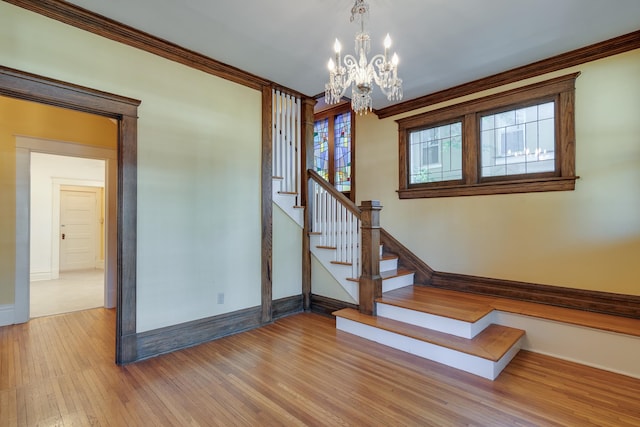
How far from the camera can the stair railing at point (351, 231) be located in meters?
3.43

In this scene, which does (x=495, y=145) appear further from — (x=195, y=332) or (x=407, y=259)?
(x=195, y=332)

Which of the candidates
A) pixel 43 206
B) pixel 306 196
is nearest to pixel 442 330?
pixel 306 196

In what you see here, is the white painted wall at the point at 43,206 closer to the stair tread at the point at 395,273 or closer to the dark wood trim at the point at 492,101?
the stair tread at the point at 395,273

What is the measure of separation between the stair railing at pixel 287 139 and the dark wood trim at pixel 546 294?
8.02 feet

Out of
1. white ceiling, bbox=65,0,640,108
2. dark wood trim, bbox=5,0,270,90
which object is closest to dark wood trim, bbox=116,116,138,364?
dark wood trim, bbox=5,0,270,90

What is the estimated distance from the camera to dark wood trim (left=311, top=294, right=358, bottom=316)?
12.4 ft

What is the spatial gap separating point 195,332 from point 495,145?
13.5ft

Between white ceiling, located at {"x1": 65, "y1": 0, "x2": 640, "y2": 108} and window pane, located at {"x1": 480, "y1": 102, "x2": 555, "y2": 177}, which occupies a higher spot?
white ceiling, located at {"x1": 65, "y1": 0, "x2": 640, "y2": 108}

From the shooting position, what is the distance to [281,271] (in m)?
3.96

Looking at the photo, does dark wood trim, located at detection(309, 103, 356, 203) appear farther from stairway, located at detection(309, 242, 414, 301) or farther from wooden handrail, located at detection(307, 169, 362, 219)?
stairway, located at detection(309, 242, 414, 301)

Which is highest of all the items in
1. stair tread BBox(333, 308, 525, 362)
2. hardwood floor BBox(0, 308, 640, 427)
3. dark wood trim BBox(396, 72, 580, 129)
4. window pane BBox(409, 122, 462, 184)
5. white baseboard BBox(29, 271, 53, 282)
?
dark wood trim BBox(396, 72, 580, 129)

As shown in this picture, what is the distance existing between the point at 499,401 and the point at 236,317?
2.60m

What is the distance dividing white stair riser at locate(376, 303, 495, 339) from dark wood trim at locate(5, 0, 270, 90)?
10.3 feet

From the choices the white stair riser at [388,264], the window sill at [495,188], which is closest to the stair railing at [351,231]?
the white stair riser at [388,264]
